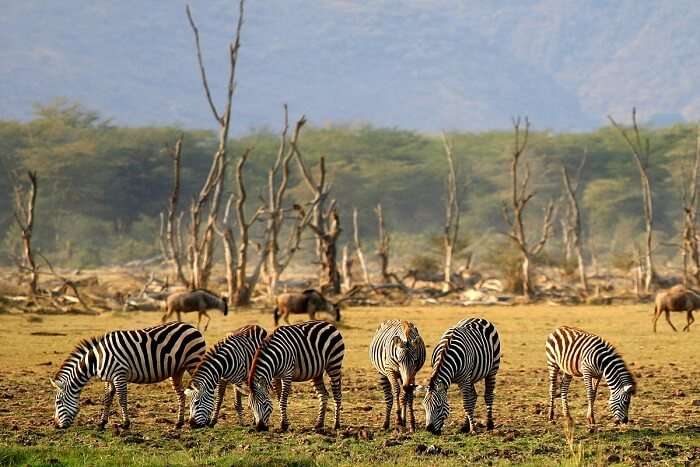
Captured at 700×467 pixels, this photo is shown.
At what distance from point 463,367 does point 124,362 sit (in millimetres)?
3291

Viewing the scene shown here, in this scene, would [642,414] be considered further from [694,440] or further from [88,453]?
[88,453]

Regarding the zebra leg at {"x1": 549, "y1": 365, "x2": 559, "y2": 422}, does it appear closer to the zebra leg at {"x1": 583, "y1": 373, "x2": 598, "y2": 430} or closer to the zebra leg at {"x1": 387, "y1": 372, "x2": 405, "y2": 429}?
the zebra leg at {"x1": 583, "y1": 373, "x2": 598, "y2": 430}

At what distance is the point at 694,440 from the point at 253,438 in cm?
409

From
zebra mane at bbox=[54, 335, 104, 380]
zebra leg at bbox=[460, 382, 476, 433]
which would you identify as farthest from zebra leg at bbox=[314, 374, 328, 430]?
zebra mane at bbox=[54, 335, 104, 380]

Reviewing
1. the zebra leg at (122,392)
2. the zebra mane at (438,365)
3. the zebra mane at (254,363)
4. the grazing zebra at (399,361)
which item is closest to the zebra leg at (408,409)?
the grazing zebra at (399,361)

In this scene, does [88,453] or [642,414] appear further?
[642,414]

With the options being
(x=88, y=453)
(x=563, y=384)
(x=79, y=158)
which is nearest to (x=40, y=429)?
(x=88, y=453)

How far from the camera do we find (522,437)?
11.5m

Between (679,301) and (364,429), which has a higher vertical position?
(679,301)

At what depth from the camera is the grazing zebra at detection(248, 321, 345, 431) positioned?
11.6 meters

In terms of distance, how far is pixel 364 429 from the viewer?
11.9 metres

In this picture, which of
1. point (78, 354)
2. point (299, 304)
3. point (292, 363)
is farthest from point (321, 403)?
point (299, 304)

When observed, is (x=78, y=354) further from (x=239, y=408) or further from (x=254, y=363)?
(x=254, y=363)

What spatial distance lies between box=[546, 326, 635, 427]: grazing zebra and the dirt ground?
26 centimetres
